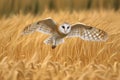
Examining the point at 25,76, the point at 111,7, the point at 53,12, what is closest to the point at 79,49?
the point at 25,76

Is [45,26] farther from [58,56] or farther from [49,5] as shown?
[49,5]

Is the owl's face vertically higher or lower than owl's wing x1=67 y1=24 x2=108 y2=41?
higher

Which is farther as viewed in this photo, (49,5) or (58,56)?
(49,5)

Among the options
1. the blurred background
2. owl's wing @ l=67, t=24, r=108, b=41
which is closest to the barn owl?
owl's wing @ l=67, t=24, r=108, b=41

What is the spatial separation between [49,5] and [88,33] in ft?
3.09

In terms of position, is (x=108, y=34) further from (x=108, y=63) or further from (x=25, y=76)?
(x=25, y=76)

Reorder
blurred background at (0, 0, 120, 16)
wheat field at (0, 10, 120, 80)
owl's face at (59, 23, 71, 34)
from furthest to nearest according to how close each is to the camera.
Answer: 1. blurred background at (0, 0, 120, 16)
2. owl's face at (59, 23, 71, 34)
3. wheat field at (0, 10, 120, 80)

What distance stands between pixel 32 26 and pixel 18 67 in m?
0.39

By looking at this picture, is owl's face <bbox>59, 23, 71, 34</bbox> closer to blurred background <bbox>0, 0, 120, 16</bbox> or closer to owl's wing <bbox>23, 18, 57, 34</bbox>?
owl's wing <bbox>23, 18, 57, 34</bbox>

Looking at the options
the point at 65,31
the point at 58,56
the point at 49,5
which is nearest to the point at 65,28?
the point at 65,31

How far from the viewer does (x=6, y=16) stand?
240 centimetres

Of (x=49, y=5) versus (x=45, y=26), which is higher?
(x=45, y=26)

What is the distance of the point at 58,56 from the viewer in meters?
1.61

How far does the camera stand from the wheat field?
1266 millimetres
